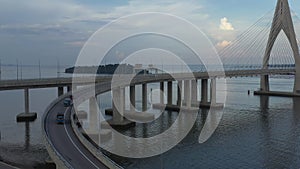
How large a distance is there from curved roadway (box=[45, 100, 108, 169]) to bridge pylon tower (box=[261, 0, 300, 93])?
2578 inches

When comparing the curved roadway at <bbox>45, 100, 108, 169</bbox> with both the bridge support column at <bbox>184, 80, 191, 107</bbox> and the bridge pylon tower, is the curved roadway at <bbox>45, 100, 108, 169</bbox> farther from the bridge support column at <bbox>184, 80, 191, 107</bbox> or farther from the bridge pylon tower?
the bridge pylon tower

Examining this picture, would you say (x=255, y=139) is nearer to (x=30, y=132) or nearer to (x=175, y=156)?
(x=175, y=156)

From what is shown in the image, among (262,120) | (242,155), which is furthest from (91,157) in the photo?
(262,120)

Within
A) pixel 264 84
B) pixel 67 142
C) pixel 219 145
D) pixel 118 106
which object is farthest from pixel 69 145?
pixel 264 84

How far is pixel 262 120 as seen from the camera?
45.4m

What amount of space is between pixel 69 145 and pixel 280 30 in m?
74.9

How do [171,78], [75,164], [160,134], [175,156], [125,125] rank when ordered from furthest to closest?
[171,78] → [125,125] → [160,134] → [175,156] → [75,164]

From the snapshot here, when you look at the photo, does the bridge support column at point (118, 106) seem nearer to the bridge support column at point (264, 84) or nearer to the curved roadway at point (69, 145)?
the curved roadway at point (69, 145)

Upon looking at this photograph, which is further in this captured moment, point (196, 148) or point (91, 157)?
point (196, 148)

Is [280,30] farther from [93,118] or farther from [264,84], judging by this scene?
[93,118]

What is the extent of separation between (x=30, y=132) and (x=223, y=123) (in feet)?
72.5

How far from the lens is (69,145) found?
874 inches

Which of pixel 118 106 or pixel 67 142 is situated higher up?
pixel 118 106

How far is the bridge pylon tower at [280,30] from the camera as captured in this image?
8225 centimetres
